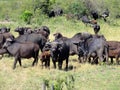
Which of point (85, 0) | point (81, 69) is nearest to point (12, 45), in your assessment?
point (81, 69)

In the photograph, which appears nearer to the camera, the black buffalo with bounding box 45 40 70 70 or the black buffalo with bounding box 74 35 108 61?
the black buffalo with bounding box 45 40 70 70

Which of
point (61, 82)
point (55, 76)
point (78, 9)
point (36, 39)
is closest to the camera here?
point (61, 82)

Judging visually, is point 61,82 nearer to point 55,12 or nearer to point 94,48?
point 94,48

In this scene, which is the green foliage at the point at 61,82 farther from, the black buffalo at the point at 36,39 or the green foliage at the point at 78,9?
the green foliage at the point at 78,9

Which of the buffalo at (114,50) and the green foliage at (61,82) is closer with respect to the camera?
the green foliage at (61,82)

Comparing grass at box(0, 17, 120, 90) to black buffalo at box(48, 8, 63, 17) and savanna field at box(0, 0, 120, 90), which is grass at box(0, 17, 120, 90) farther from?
black buffalo at box(48, 8, 63, 17)

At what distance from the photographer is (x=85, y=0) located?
122 feet

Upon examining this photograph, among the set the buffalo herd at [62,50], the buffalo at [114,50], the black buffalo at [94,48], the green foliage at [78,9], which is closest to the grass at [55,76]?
the buffalo herd at [62,50]

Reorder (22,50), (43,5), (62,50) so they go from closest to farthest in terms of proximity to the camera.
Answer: (62,50)
(22,50)
(43,5)

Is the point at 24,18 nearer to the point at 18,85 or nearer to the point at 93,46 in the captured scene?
the point at 93,46

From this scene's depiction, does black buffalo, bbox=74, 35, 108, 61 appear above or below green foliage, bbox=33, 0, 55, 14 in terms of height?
above

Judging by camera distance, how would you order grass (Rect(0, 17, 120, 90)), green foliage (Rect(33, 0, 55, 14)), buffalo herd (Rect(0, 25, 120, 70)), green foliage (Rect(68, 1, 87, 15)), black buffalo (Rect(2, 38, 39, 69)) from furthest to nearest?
green foliage (Rect(33, 0, 55, 14)) < green foliage (Rect(68, 1, 87, 15)) < black buffalo (Rect(2, 38, 39, 69)) < buffalo herd (Rect(0, 25, 120, 70)) < grass (Rect(0, 17, 120, 90))

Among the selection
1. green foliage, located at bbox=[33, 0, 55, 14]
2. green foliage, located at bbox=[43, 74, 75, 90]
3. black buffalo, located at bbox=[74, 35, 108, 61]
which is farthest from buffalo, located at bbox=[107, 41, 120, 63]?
green foliage, located at bbox=[33, 0, 55, 14]

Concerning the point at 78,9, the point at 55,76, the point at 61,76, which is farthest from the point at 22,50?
the point at 78,9
